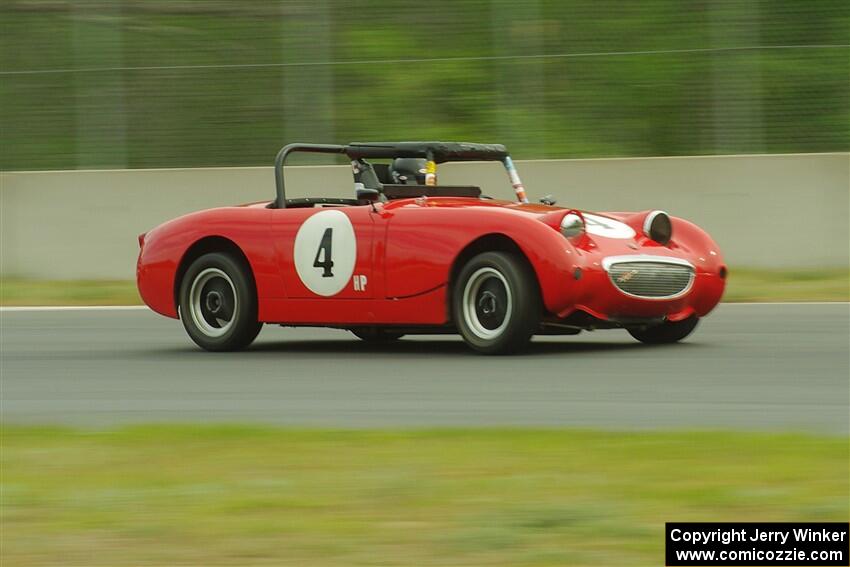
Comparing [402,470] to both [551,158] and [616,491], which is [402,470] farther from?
[551,158]

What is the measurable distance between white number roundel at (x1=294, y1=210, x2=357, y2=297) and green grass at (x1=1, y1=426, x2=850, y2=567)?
306 cm

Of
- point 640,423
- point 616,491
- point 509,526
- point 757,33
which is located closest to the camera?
point 509,526

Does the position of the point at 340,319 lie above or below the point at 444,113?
below

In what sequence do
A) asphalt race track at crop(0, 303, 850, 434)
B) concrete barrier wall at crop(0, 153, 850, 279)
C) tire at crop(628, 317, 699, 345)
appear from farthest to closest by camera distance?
concrete barrier wall at crop(0, 153, 850, 279) → tire at crop(628, 317, 699, 345) → asphalt race track at crop(0, 303, 850, 434)

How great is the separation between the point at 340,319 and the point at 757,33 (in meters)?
7.19

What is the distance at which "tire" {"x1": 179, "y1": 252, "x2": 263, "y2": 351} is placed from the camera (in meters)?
9.70

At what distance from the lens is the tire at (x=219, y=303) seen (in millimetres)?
9695

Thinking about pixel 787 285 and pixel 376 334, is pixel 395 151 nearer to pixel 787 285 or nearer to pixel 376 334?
pixel 376 334

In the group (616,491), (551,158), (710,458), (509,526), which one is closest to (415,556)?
(509,526)

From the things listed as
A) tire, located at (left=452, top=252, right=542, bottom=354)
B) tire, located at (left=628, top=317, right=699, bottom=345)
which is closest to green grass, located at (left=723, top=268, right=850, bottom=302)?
tire, located at (left=628, top=317, right=699, bottom=345)

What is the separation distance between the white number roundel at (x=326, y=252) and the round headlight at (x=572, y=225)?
1301 mm

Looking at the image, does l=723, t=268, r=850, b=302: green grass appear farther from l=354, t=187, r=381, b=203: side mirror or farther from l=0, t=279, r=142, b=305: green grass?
l=0, t=279, r=142, b=305: green grass

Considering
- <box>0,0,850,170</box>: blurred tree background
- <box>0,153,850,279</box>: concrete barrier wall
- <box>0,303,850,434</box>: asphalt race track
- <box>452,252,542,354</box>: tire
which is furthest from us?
<box>0,0,850,170</box>: blurred tree background

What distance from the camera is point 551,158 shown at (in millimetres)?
15164
